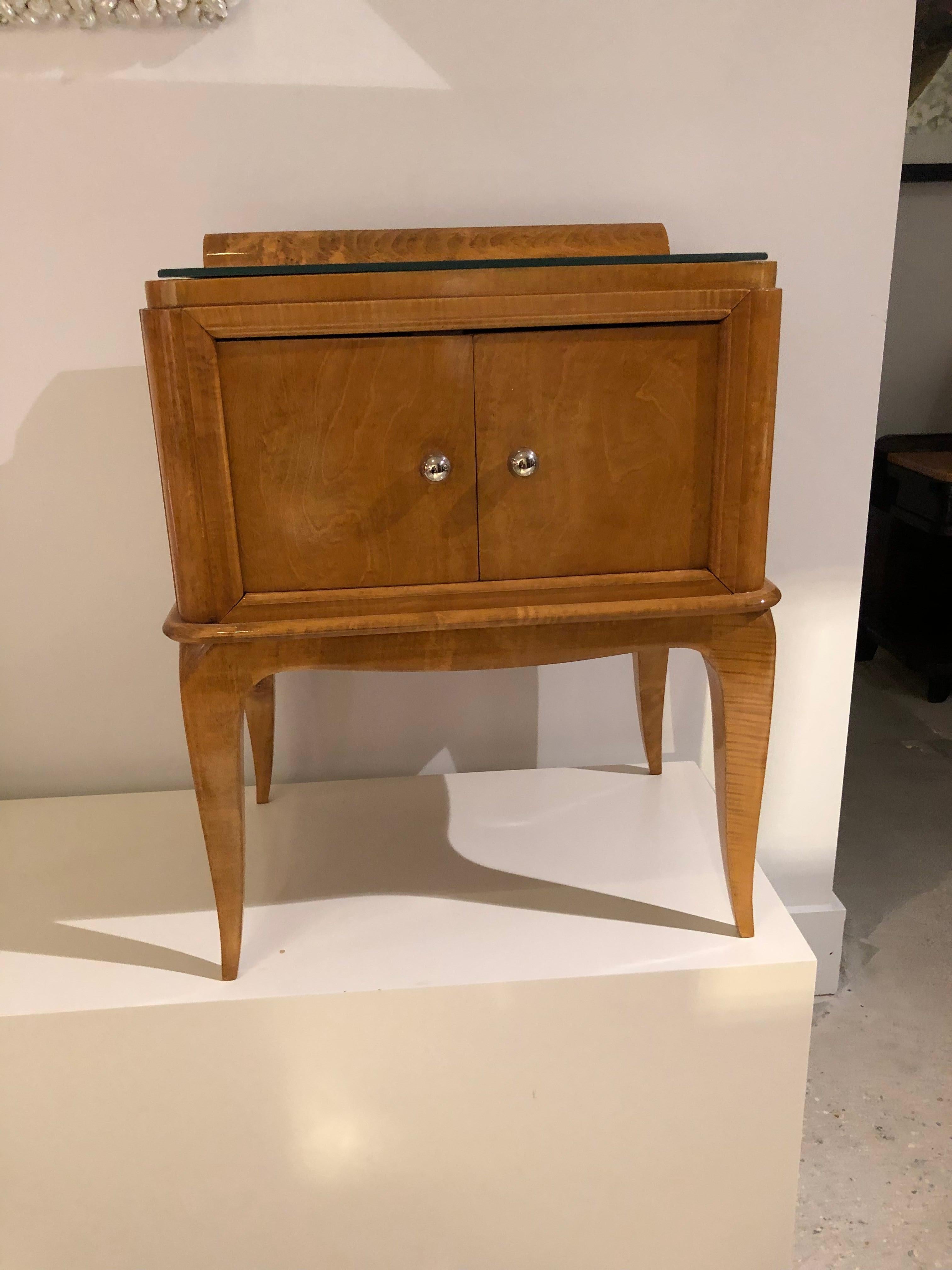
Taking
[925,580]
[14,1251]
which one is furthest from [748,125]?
[925,580]

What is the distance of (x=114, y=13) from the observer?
0.87 metres

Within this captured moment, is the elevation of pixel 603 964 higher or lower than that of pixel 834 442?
lower

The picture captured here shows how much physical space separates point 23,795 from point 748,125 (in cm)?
111

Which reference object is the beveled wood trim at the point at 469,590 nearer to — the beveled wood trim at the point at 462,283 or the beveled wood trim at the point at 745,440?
the beveled wood trim at the point at 745,440

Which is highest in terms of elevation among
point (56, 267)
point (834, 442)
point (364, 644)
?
point (56, 267)

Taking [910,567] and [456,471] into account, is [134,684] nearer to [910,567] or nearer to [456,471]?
[456,471]

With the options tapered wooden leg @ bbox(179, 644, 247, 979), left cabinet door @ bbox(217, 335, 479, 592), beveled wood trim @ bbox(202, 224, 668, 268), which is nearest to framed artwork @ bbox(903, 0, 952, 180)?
beveled wood trim @ bbox(202, 224, 668, 268)

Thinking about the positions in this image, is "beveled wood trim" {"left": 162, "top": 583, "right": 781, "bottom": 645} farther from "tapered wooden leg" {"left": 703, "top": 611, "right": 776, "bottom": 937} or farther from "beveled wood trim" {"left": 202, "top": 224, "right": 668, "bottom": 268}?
A: "beveled wood trim" {"left": 202, "top": 224, "right": 668, "bottom": 268}

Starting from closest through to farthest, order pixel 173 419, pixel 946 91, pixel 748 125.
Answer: pixel 173 419
pixel 748 125
pixel 946 91

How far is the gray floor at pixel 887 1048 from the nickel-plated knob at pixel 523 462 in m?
0.78

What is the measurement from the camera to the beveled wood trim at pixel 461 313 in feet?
2.11

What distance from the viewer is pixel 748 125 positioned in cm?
93

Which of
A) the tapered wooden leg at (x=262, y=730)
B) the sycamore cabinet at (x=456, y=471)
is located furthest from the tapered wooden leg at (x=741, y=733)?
the tapered wooden leg at (x=262, y=730)

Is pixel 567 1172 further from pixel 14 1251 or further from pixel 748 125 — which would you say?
pixel 748 125
